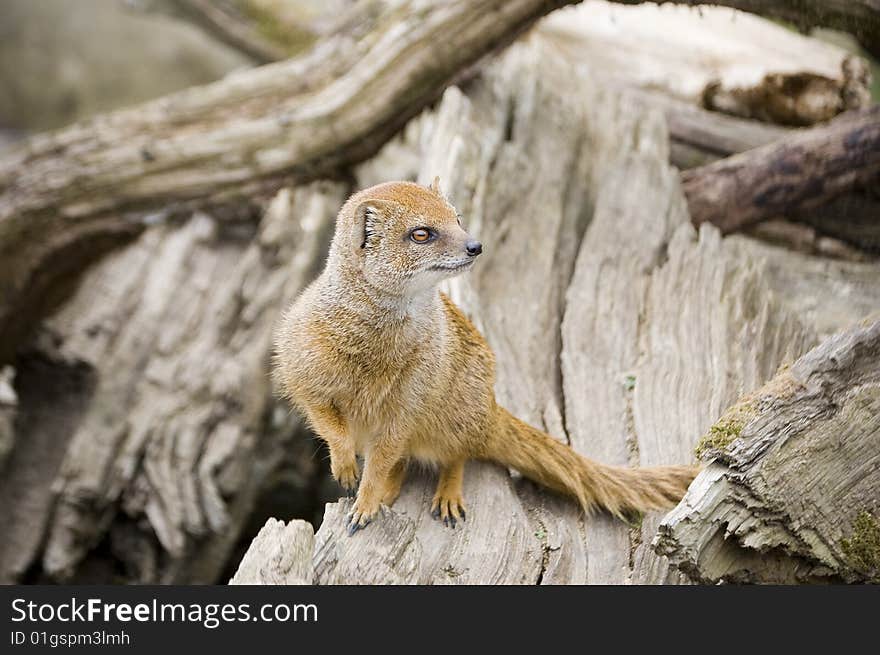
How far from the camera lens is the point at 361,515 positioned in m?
3.29

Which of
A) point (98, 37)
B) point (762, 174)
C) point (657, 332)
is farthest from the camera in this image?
point (98, 37)

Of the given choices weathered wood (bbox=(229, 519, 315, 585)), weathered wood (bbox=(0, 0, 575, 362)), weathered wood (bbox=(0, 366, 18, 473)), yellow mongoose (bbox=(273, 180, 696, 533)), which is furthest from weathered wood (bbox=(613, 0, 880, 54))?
weathered wood (bbox=(0, 366, 18, 473))

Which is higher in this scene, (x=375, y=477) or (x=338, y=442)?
(x=338, y=442)

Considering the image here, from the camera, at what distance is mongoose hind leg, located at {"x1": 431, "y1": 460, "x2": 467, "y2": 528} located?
3.50 metres

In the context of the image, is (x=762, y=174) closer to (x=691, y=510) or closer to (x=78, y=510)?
(x=691, y=510)

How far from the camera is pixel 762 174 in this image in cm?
544

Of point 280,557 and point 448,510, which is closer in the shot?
point 280,557

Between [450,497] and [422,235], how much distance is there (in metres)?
1.00

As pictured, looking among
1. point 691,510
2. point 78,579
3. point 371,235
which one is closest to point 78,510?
point 78,579

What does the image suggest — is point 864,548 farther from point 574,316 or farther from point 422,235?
point 574,316

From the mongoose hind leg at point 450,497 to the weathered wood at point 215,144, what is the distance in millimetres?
2877

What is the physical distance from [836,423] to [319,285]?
196 centimetres

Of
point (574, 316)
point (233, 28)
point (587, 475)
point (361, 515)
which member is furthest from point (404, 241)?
point (233, 28)

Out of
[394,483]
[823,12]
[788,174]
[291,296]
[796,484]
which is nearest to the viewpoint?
[796,484]
